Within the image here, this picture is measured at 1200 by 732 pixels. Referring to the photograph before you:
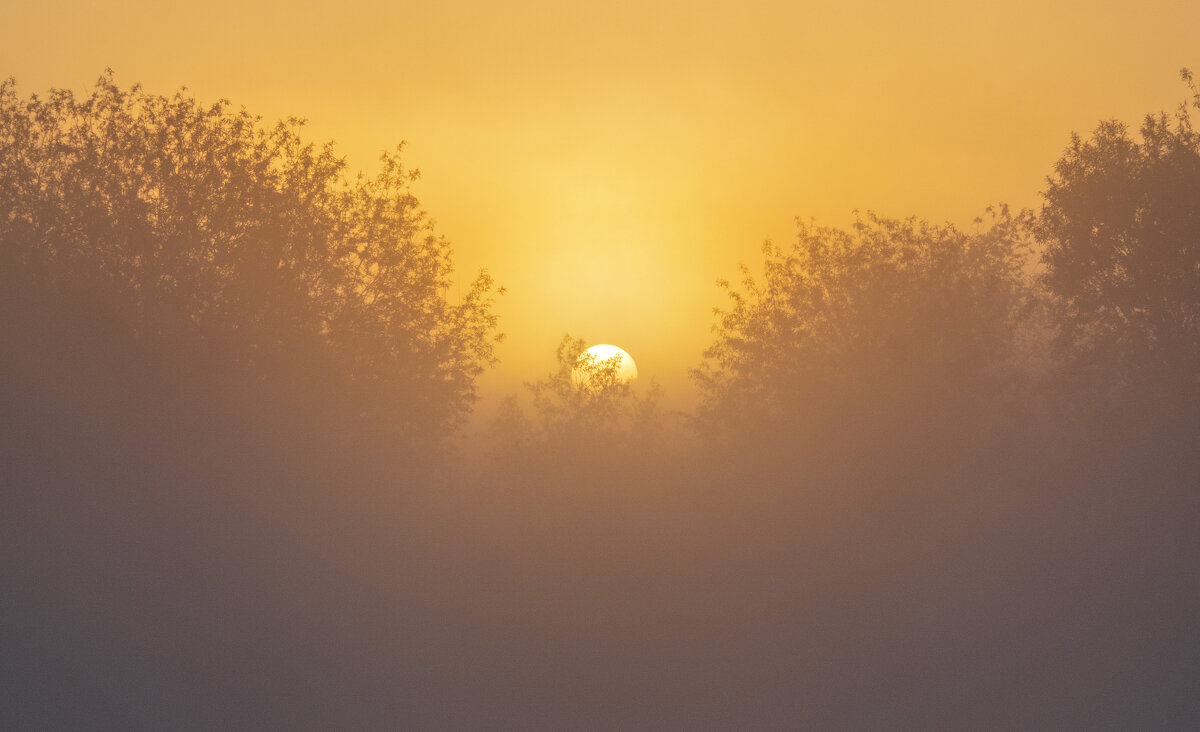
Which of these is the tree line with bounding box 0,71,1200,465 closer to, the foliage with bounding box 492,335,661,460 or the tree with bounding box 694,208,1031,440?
the tree with bounding box 694,208,1031,440

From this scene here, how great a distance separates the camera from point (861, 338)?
106ft

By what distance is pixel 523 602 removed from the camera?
2516cm

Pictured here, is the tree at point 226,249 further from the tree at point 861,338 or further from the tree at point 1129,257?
the tree at point 1129,257

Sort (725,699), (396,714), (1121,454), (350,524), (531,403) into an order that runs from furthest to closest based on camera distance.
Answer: (531,403), (1121,454), (350,524), (725,699), (396,714)

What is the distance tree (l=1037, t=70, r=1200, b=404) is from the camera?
86.1ft

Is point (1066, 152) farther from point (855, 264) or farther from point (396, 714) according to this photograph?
point (396, 714)

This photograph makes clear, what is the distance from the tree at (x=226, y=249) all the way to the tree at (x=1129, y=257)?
17907 mm

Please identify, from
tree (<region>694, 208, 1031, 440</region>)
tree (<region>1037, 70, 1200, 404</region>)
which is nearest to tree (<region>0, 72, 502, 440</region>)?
tree (<region>694, 208, 1031, 440</region>)

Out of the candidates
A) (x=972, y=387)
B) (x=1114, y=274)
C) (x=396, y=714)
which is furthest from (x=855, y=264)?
(x=396, y=714)

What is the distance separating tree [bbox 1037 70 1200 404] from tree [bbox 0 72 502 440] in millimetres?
17907

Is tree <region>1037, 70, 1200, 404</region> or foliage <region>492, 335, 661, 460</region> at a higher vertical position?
foliage <region>492, 335, 661, 460</region>

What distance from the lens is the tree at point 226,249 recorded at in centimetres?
2183

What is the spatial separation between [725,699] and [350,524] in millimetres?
10151

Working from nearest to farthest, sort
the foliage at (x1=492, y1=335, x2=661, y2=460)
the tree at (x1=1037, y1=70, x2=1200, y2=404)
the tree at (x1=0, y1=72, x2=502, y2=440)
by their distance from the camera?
the tree at (x1=0, y1=72, x2=502, y2=440) < the tree at (x1=1037, y1=70, x2=1200, y2=404) < the foliage at (x1=492, y1=335, x2=661, y2=460)
